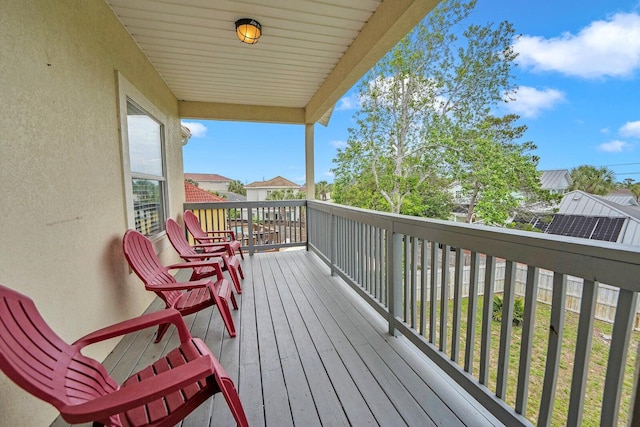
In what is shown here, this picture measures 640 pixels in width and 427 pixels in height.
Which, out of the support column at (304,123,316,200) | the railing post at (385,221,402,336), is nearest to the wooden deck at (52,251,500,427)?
the railing post at (385,221,402,336)

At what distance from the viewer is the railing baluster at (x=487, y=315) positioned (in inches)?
55.3

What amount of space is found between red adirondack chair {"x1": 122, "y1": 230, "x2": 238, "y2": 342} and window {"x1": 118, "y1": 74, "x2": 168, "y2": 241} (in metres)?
0.31

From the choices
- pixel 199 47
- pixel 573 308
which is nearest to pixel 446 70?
pixel 199 47

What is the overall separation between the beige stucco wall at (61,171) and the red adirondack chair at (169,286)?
13 cm

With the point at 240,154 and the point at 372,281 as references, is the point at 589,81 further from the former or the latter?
the point at 240,154

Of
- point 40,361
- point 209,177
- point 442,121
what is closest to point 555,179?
point 442,121

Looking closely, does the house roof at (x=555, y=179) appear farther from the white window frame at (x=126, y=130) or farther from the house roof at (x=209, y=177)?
the house roof at (x=209, y=177)

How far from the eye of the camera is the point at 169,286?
2141mm

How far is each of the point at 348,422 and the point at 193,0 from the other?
321 centimetres

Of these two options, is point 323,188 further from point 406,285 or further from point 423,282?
point 423,282

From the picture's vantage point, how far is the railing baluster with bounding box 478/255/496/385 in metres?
1.41

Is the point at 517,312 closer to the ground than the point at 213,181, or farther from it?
closer to the ground

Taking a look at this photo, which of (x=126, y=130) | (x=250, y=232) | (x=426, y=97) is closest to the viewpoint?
(x=126, y=130)

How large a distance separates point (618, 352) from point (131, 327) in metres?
2.00
